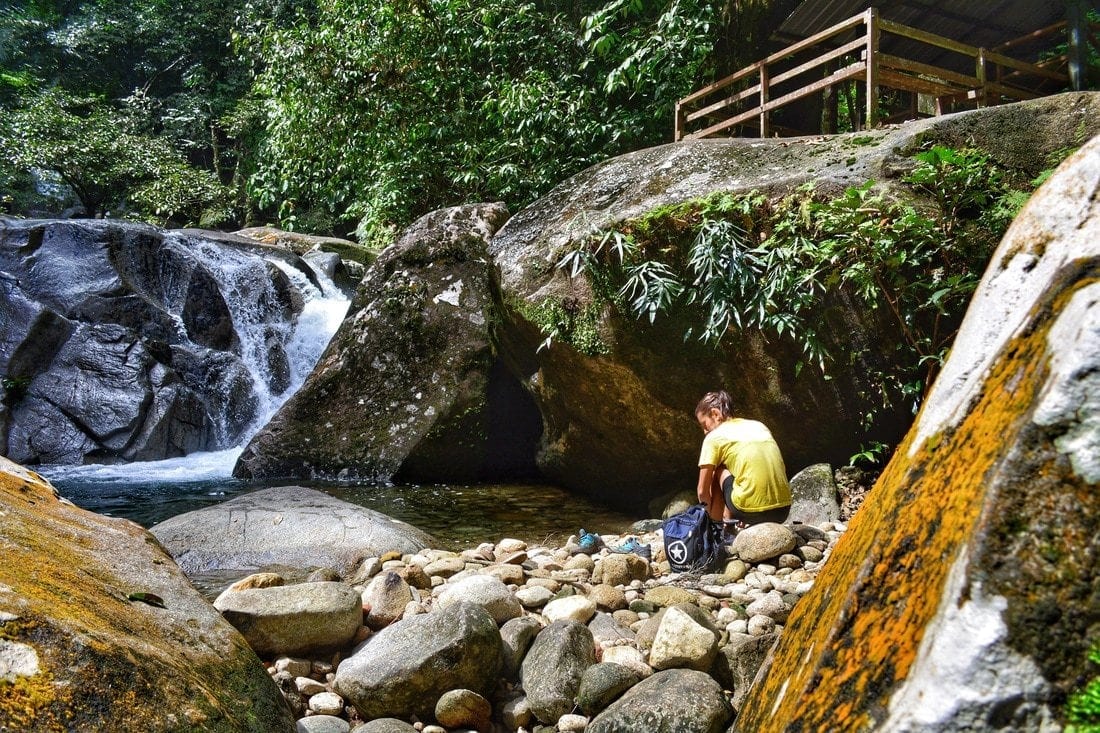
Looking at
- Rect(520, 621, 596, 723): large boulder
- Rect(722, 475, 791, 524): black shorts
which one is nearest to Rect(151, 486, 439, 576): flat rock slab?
Rect(520, 621, 596, 723): large boulder

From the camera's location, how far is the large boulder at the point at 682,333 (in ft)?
18.5

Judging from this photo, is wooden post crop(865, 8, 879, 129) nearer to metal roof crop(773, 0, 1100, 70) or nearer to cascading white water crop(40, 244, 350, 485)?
metal roof crop(773, 0, 1100, 70)

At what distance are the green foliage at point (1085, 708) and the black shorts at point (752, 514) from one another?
4076 millimetres

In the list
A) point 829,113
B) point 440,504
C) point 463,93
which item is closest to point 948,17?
point 829,113

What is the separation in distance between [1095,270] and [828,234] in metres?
4.64

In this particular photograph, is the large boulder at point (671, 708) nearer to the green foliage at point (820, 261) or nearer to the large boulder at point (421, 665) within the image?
the large boulder at point (421, 665)

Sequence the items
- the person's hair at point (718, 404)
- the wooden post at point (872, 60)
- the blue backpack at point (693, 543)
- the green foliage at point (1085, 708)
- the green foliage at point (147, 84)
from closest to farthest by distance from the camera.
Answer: the green foliage at point (1085, 708), the blue backpack at point (693, 543), the person's hair at point (718, 404), the wooden post at point (872, 60), the green foliage at point (147, 84)

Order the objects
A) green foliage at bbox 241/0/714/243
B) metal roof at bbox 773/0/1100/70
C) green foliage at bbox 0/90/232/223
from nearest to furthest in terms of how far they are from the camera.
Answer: metal roof at bbox 773/0/1100/70 → green foliage at bbox 241/0/714/243 → green foliage at bbox 0/90/232/223

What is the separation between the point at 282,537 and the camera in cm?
546

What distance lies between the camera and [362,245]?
18266 mm

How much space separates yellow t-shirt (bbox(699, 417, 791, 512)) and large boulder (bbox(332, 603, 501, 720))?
229cm

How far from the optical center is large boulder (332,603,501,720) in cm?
310

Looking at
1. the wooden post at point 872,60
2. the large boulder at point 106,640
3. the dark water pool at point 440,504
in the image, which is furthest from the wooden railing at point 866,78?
the large boulder at point 106,640

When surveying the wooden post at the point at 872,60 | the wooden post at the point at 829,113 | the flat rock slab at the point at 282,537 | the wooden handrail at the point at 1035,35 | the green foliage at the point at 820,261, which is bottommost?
the flat rock slab at the point at 282,537
